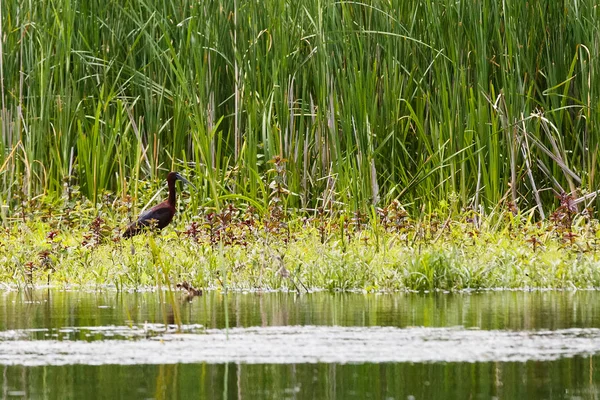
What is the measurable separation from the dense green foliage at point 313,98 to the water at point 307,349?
3172mm

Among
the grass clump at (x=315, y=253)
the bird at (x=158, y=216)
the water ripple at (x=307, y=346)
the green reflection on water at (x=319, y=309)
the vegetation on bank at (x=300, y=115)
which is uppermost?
the vegetation on bank at (x=300, y=115)

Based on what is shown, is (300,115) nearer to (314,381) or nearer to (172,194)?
(172,194)

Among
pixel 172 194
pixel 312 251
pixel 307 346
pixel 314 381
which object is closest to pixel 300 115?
pixel 172 194

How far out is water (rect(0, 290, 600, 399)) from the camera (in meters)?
4.56

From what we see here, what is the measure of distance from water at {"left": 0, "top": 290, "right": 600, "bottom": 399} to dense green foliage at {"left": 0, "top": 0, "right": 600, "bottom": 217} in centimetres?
317

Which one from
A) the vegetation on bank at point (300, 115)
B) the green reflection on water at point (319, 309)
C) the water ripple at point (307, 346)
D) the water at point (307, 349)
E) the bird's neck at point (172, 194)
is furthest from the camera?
the bird's neck at point (172, 194)

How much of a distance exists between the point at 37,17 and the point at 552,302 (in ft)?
19.4

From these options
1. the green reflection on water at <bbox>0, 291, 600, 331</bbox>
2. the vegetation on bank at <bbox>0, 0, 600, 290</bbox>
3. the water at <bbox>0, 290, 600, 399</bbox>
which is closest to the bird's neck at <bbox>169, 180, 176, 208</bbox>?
the vegetation on bank at <bbox>0, 0, 600, 290</bbox>

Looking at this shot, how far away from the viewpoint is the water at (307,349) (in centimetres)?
456

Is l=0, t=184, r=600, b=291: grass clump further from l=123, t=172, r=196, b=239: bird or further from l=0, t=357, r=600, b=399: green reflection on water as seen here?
l=0, t=357, r=600, b=399: green reflection on water

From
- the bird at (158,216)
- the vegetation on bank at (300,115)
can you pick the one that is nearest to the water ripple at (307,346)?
the vegetation on bank at (300,115)

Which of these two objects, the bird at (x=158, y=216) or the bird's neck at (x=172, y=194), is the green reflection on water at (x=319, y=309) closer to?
the bird at (x=158, y=216)

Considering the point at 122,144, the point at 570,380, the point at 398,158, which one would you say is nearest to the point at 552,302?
the point at 570,380

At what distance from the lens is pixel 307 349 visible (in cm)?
547
